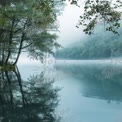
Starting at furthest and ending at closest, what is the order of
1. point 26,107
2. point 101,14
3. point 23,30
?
point 23,30, point 26,107, point 101,14

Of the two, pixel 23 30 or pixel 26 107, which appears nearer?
pixel 26 107

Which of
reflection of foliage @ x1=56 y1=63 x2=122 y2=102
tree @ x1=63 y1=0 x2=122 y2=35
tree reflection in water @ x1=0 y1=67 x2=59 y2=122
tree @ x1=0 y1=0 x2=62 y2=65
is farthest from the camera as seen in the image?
tree @ x1=0 y1=0 x2=62 y2=65

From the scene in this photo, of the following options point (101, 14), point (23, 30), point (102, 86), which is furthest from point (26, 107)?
point (23, 30)

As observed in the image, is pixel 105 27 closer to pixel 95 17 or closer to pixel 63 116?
pixel 95 17

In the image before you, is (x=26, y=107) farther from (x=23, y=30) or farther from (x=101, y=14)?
(x=23, y=30)

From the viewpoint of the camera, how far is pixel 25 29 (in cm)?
5488

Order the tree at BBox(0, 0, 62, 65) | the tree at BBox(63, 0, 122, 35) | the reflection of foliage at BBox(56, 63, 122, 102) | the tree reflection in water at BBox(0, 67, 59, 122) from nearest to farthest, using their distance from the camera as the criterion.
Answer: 1. the tree at BBox(63, 0, 122, 35)
2. the tree reflection in water at BBox(0, 67, 59, 122)
3. the reflection of foliage at BBox(56, 63, 122, 102)
4. the tree at BBox(0, 0, 62, 65)

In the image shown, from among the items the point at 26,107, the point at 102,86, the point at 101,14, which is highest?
the point at 101,14

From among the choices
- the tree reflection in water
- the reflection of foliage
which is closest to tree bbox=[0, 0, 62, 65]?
the reflection of foliage

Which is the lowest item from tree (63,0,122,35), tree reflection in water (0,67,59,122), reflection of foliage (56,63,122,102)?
reflection of foliage (56,63,122,102)

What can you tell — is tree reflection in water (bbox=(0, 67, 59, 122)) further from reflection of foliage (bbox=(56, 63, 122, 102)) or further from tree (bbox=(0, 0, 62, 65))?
tree (bbox=(0, 0, 62, 65))

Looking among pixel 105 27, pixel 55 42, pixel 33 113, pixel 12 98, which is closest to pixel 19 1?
pixel 55 42

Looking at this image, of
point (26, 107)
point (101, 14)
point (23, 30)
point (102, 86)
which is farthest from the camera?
point (23, 30)

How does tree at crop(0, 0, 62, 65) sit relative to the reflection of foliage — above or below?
above
